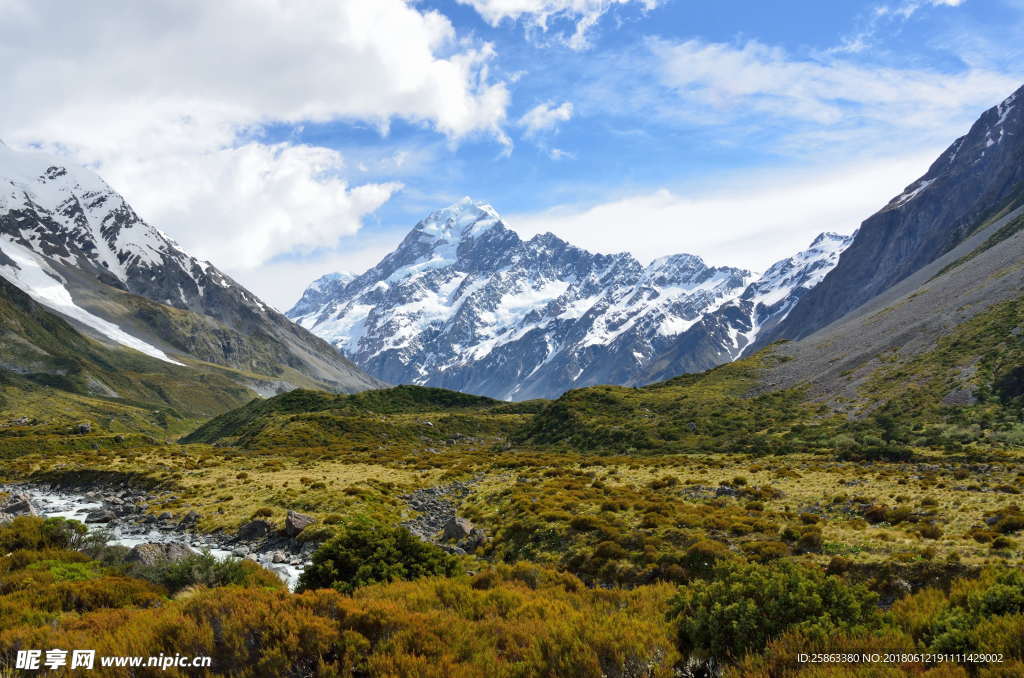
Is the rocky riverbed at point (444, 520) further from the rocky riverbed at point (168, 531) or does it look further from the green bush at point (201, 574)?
the green bush at point (201, 574)

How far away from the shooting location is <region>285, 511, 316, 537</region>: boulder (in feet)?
100

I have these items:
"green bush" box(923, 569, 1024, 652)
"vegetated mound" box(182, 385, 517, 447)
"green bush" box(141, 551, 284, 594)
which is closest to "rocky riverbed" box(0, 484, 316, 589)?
"green bush" box(141, 551, 284, 594)

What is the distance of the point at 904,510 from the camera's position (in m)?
24.9

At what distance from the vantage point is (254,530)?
105ft

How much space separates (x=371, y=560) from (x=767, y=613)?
12.4 meters

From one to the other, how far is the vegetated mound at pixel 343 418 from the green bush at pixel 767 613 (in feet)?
261

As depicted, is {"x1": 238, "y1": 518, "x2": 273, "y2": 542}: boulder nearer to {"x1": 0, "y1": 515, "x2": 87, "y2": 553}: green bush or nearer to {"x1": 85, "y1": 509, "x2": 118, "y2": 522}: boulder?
{"x1": 0, "y1": 515, "x2": 87, "y2": 553}: green bush

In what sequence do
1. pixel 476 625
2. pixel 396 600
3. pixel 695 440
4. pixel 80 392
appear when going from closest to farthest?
1. pixel 476 625
2. pixel 396 600
3. pixel 695 440
4. pixel 80 392

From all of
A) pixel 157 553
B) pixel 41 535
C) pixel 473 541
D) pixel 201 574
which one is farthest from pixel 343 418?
pixel 201 574

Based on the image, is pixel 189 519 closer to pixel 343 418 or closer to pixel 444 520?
pixel 444 520

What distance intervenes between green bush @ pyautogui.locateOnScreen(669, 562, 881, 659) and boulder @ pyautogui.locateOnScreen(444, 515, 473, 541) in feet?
59.6

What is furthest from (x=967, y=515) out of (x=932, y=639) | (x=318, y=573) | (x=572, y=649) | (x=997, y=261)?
(x=997, y=261)

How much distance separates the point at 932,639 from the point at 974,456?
138 feet

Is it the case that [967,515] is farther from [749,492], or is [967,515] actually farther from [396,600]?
[396,600]
